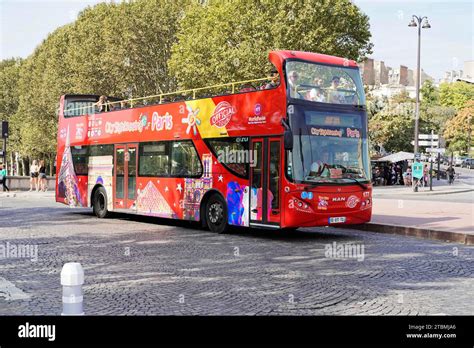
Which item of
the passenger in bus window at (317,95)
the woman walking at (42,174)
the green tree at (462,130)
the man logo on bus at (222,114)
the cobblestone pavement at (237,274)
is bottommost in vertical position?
the cobblestone pavement at (237,274)

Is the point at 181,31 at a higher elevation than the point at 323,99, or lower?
higher

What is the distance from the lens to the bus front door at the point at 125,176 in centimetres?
1753

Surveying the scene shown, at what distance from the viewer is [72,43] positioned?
48.5 metres

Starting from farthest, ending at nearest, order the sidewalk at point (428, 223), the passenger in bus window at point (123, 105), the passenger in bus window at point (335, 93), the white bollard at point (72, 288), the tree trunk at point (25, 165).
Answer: the tree trunk at point (25, 165)
the passenger in bus window at point (123, 105)
the sidewalk at point (428, 223)
the passenger in bus window at point (335, 93)
the white bollard at point (72, 288)

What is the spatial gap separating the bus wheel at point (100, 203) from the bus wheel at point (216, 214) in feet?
16.9

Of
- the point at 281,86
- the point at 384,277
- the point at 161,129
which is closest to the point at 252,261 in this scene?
the point at 384,277

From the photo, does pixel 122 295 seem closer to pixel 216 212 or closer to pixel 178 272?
pixel 178 272

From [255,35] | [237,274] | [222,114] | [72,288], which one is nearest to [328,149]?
[222,114]

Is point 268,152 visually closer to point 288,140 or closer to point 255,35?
point 288,140

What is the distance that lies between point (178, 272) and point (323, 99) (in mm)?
5610

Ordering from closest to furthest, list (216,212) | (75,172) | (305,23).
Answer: (216,212), (75,172), (305,23)

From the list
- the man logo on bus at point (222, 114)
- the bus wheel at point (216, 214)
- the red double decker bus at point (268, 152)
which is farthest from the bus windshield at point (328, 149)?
the bus wheel at point (216, 214)

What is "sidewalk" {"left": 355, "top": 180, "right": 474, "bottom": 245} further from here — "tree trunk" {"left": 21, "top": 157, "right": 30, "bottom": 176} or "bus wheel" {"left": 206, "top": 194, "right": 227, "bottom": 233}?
"tree trunk" {"left": 21, "top": 157, "right": 30, "bottom": 176}

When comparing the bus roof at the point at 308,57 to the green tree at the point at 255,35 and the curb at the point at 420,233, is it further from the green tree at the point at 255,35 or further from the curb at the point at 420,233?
the green tree at the point at 255,35
